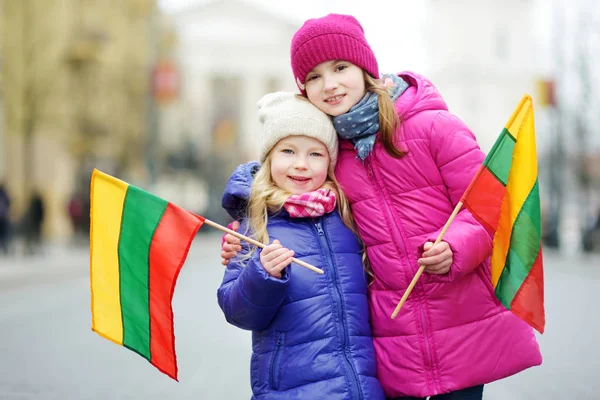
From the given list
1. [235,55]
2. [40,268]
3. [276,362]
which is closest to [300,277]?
[276,362]

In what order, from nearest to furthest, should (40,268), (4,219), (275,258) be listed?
(275,258) < (40,268) < (4,219)

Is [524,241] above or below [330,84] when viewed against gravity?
below

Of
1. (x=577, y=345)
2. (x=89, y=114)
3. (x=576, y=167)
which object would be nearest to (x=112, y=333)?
(x=577, y=345)

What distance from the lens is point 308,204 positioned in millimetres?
3381

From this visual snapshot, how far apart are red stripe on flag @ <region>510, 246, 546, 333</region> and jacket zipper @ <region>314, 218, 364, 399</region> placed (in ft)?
2.01

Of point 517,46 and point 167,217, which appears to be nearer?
point 167,217

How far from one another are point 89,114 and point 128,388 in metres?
32.5

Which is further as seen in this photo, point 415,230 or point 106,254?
point 106,254

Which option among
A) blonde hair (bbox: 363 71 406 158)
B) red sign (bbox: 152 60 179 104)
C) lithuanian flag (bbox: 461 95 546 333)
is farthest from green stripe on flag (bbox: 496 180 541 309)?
red sign (bbox: 152 60 179 104)

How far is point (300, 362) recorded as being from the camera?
10.7 feet

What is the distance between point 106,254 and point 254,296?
71cm

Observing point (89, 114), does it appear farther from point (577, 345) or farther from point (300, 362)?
point (300, 362)

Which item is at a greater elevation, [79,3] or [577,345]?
[79,3]

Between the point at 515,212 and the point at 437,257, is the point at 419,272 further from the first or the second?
the point at 515,212
